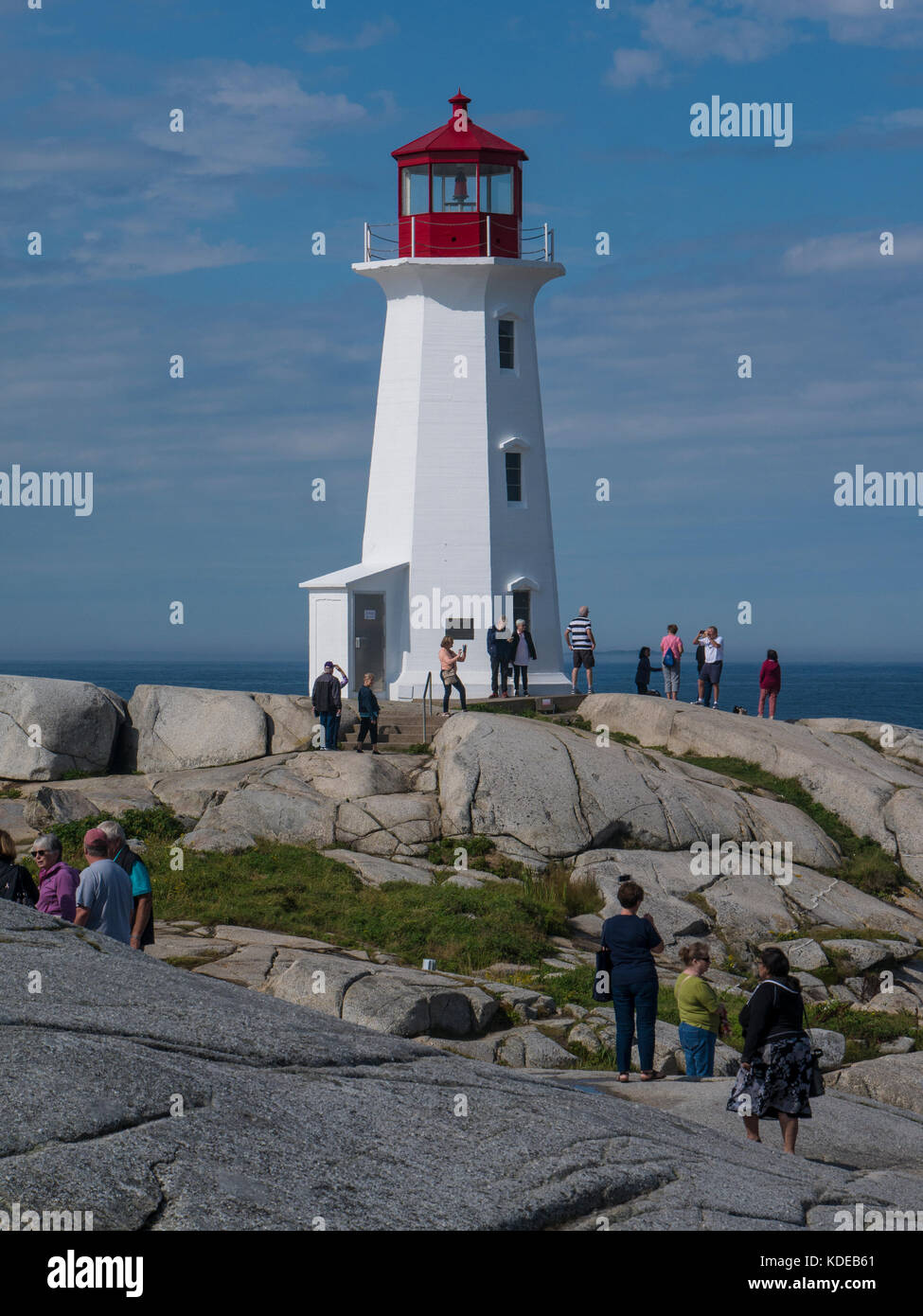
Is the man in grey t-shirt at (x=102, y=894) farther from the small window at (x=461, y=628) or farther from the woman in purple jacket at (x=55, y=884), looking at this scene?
the small window at (x=461, y=628)

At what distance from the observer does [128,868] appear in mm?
12930

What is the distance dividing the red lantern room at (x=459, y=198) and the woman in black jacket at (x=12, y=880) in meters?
25.2

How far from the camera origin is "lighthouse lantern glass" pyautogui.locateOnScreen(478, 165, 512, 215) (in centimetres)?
3388

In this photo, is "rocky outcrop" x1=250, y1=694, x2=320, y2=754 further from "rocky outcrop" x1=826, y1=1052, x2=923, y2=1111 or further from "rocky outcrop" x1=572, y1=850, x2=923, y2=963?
"rocky outcrop" x1=826, y1=1052, x2=923, y2=1111

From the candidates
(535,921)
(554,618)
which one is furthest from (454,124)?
(535,921)

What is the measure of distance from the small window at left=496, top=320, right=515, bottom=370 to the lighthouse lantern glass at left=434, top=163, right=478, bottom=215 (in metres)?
3.03

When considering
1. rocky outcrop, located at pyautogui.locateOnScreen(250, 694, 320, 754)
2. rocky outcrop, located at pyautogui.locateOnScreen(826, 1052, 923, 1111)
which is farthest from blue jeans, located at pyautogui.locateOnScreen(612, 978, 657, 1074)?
rocky outcrop, located at pyautogui.locateOnScreen(250, 694, 320, 754)

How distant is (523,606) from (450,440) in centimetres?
466

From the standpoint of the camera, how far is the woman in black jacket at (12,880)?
1172cm

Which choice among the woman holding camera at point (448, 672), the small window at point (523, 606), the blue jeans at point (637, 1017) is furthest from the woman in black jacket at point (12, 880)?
the small window at point (523, 606)

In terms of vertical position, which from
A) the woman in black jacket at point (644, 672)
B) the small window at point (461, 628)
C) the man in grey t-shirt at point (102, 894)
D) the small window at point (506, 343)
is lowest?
the man in grey t-shirt at point (102, 894)

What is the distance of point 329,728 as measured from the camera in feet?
93.0

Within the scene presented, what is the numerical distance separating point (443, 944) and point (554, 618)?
17.5 meters

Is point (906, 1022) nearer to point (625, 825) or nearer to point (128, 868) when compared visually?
point (625, 825)
